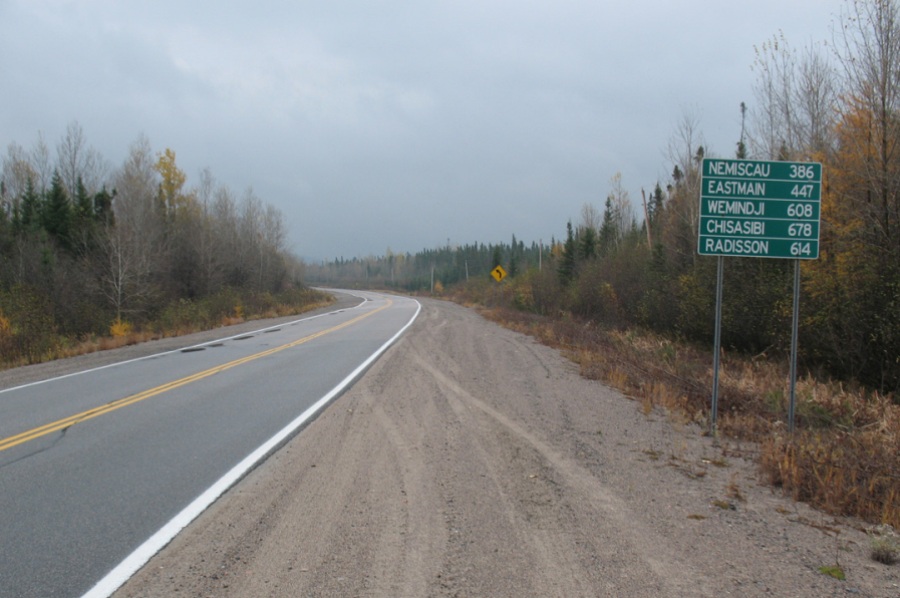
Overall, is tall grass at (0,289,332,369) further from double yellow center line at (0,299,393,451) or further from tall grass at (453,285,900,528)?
tall grass at (453,285,900,528)

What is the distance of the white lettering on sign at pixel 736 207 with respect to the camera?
25.6ft

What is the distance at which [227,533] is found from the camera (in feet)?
14.4

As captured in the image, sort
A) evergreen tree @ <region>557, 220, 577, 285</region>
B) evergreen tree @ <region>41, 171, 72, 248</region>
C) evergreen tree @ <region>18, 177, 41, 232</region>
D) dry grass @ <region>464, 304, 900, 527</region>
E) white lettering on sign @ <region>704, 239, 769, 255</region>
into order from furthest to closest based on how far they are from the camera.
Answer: evergreen tree @ <region>557, 220, 577, 285</region>, evergreen tree @ <region>41, 171, 72, 248</region>, evergreen tree @ <region>18, 177, 41, 232</region>, white lettering on sign @ <region>704, 239, 769, 255</region>, dry grass @ <region>464, 304, 900, 527</region>

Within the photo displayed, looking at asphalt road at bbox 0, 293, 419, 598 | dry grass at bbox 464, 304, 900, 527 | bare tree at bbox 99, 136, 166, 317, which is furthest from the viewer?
bare tree at bbox 99, 136, 166, 317

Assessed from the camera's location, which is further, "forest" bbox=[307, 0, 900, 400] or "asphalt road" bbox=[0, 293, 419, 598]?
"forest" bbox=[307, 0, 900, 400]

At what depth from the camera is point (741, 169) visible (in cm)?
781

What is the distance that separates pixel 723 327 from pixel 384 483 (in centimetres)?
1916

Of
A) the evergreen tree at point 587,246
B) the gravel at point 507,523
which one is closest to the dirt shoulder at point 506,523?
the gravel at point 507,523

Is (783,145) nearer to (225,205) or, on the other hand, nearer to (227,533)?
(227,533)

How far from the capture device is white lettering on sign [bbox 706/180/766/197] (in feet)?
25.6

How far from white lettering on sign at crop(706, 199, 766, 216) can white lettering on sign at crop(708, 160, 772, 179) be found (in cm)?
35

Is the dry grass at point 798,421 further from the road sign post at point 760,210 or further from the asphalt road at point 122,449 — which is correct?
the asphalt road at point 122,449

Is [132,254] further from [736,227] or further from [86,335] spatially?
[736,227]

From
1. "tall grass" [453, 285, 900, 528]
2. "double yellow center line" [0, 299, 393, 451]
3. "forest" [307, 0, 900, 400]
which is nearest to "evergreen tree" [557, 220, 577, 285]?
"forest" [307, 0, 900, 400]
